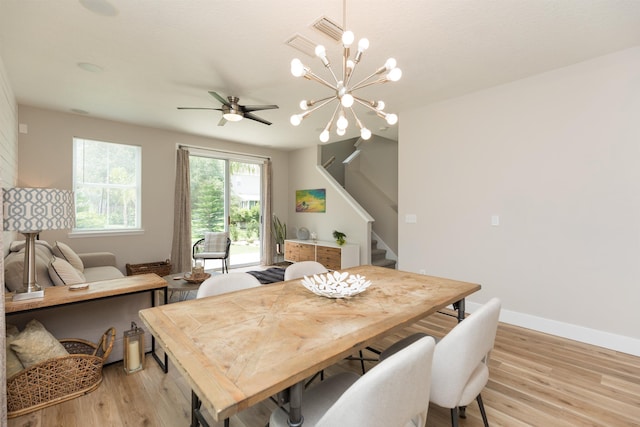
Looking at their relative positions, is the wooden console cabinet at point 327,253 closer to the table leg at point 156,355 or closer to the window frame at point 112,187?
the window frame at point 112,187

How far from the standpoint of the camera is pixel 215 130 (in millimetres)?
5160

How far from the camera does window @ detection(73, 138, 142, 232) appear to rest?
14.6 ft

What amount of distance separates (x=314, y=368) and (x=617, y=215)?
3177 millimetres

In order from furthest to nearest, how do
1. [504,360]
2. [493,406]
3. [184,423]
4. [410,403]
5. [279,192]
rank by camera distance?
1. [279,192]
2. [504,360]
3. [493,406]
4. [184,423]
5. [410,403]

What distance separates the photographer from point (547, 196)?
9.65 ft

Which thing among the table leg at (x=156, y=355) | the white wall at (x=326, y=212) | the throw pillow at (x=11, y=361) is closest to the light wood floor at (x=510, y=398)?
the table leg at (x=156, y=355)

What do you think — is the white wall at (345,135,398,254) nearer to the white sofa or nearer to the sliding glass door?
the sliding glass door

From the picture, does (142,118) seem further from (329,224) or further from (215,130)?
(329,224)

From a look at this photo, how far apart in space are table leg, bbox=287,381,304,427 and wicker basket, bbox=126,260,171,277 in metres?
→ 4.50

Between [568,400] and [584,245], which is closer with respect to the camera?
[568,400]

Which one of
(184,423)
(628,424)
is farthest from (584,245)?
(184,423)

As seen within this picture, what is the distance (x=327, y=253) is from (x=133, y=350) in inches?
141

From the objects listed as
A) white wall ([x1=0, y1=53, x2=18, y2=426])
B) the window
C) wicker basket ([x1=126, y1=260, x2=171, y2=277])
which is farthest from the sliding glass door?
white wall ([x1=0, y1=53, x2=18, y2=426])

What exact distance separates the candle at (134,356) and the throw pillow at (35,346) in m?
0.39
